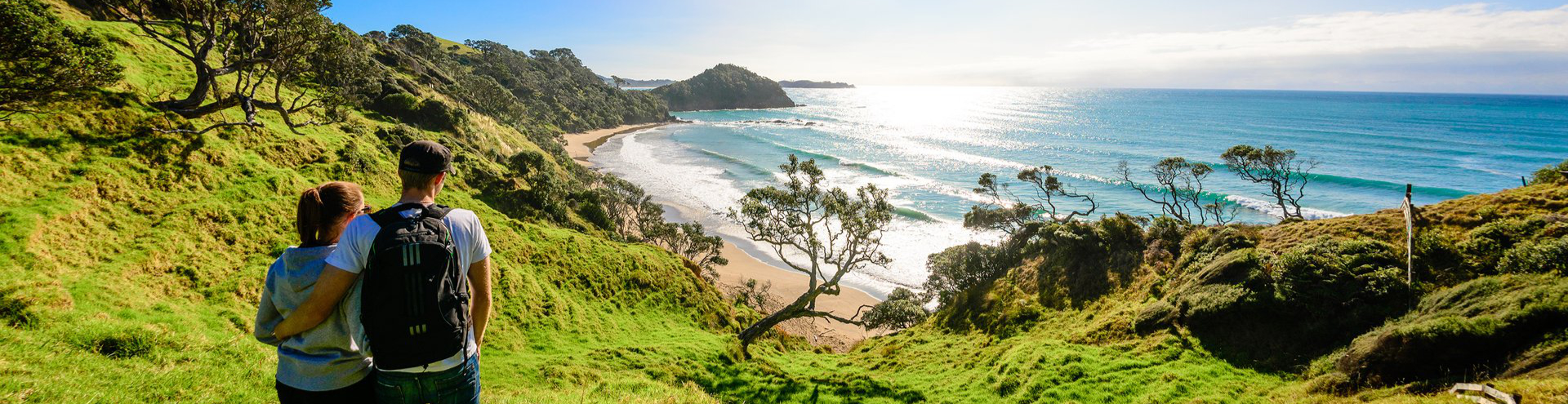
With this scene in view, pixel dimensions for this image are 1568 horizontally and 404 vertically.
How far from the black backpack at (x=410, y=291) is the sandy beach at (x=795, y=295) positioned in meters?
25.6

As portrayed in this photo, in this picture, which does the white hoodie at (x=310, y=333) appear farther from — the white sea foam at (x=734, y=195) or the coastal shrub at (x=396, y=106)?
the coastal shrub at (x=396, y=106)

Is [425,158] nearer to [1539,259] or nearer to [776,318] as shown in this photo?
[776,318]

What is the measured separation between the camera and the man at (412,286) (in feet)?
11.1

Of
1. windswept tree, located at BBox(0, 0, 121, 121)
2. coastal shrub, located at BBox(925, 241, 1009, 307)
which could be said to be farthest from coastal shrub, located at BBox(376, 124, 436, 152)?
coastal shrub, located at BBox(925, 241, 1009, 307)

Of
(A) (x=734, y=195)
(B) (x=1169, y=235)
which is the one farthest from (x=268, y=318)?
(A) (x=734, y=195)

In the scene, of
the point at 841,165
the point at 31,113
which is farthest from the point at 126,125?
the point at 841,165

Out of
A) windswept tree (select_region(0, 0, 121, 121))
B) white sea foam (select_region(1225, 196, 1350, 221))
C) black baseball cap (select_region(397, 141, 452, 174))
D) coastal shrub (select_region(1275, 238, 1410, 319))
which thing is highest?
windswept tree (select_region(0, 0, 121, 121))

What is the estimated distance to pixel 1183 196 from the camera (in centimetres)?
5453

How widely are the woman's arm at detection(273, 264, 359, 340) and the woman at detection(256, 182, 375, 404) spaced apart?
8cm

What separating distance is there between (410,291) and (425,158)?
A: 0.91 m

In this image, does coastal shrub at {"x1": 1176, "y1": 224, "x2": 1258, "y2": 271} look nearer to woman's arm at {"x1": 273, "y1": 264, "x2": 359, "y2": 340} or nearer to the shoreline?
woman's arm at {"x1": 273, "y1": 264, "x2": 359, "y2": 340}

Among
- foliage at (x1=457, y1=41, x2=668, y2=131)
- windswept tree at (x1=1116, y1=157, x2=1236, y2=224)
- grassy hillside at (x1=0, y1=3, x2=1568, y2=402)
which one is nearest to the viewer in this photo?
grassy hillside at (x1=0, y1=3, x2=1568, y2=402)

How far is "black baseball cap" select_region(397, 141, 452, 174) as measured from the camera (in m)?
3.68

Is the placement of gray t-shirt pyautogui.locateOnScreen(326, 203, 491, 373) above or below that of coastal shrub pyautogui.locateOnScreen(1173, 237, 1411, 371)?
above
